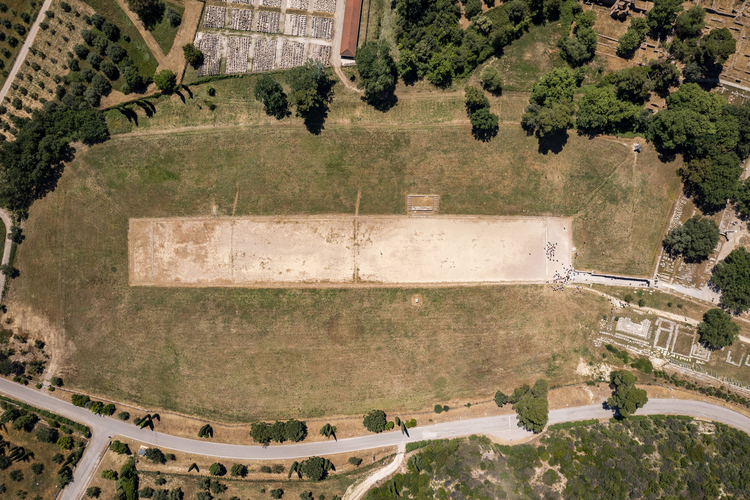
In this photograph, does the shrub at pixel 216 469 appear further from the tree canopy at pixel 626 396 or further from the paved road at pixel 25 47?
the paved road at pixel 25 47

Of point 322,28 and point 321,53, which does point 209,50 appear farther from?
point 322,28

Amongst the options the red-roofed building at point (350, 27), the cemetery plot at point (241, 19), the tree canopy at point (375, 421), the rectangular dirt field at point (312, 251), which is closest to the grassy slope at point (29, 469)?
the rectangular dirt field at point (312, 251)

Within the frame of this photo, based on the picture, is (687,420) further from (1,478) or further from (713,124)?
(1,478)

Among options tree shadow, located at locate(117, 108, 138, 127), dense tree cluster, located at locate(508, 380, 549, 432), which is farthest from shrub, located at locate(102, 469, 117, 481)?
dense tree cluster, located at locate(508, 380, 549, 432)

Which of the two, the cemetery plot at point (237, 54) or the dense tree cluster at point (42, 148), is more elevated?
the cemetery plot at point (237, 54)

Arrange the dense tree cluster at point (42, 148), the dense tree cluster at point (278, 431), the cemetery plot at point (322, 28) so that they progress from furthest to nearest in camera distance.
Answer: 1. the cemetery plot at point (322, 28)
2. the dense tree cluster at point (42, 148)
3. the dense tree cluster at point (278, 431)

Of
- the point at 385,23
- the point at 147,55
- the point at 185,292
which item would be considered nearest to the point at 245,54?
the point at 147,55

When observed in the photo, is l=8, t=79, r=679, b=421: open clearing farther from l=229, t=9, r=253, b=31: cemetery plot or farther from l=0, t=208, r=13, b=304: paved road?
l=229, t=9, r=253, b=31: cemetery plot

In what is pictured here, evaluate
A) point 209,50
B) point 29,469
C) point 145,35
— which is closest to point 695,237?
point 209,50
